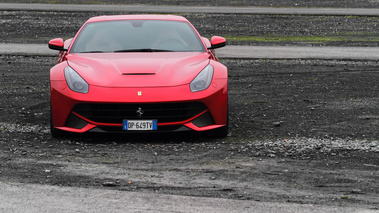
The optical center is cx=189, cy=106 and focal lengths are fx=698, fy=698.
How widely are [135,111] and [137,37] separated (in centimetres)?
181

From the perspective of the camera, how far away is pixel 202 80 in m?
7.96

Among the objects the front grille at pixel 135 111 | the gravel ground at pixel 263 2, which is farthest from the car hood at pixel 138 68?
the gravel ground at pixel 263 2

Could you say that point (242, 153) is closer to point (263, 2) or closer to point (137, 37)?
point (137, 37)

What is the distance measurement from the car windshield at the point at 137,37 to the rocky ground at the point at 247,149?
1.18m

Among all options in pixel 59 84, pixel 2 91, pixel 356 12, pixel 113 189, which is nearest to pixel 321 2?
pixel 356 12

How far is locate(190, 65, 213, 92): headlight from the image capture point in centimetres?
787

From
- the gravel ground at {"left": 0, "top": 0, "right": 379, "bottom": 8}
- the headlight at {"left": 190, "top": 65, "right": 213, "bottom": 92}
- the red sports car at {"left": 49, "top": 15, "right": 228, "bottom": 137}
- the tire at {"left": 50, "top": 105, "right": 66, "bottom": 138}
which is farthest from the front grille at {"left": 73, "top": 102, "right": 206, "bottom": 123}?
the gravel ground at {"left": 0, "top": 0, "right": 379, "bottom": 8}

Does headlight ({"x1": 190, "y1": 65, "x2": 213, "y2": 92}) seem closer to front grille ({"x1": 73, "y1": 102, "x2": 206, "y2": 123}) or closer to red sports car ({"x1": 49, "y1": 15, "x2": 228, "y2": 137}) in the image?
red sports car ({"x1": 49, "y1": 15, "x2": 228, "y2": 137})

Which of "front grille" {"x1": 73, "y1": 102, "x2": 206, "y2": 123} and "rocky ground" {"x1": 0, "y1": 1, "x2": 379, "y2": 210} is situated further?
"front grille" {"x1": 73, "y1": 102, "x2": 206, "y2": 123}

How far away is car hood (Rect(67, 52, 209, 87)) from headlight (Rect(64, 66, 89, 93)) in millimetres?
51

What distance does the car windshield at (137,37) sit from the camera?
9.00 m

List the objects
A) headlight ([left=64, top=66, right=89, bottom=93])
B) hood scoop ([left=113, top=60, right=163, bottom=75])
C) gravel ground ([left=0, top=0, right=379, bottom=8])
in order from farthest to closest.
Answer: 1. gravel ground ([left=0, top=0, right=379, bottom=8])
2. hood scoop ([left=113, top=60, right=163, bottom=75])
3. headlight ([left=64, top=66, right=89, bottom=93])

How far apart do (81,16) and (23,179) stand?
22111mm

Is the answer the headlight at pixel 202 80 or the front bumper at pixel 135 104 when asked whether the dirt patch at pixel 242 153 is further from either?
the headlight at pixel 202 80
